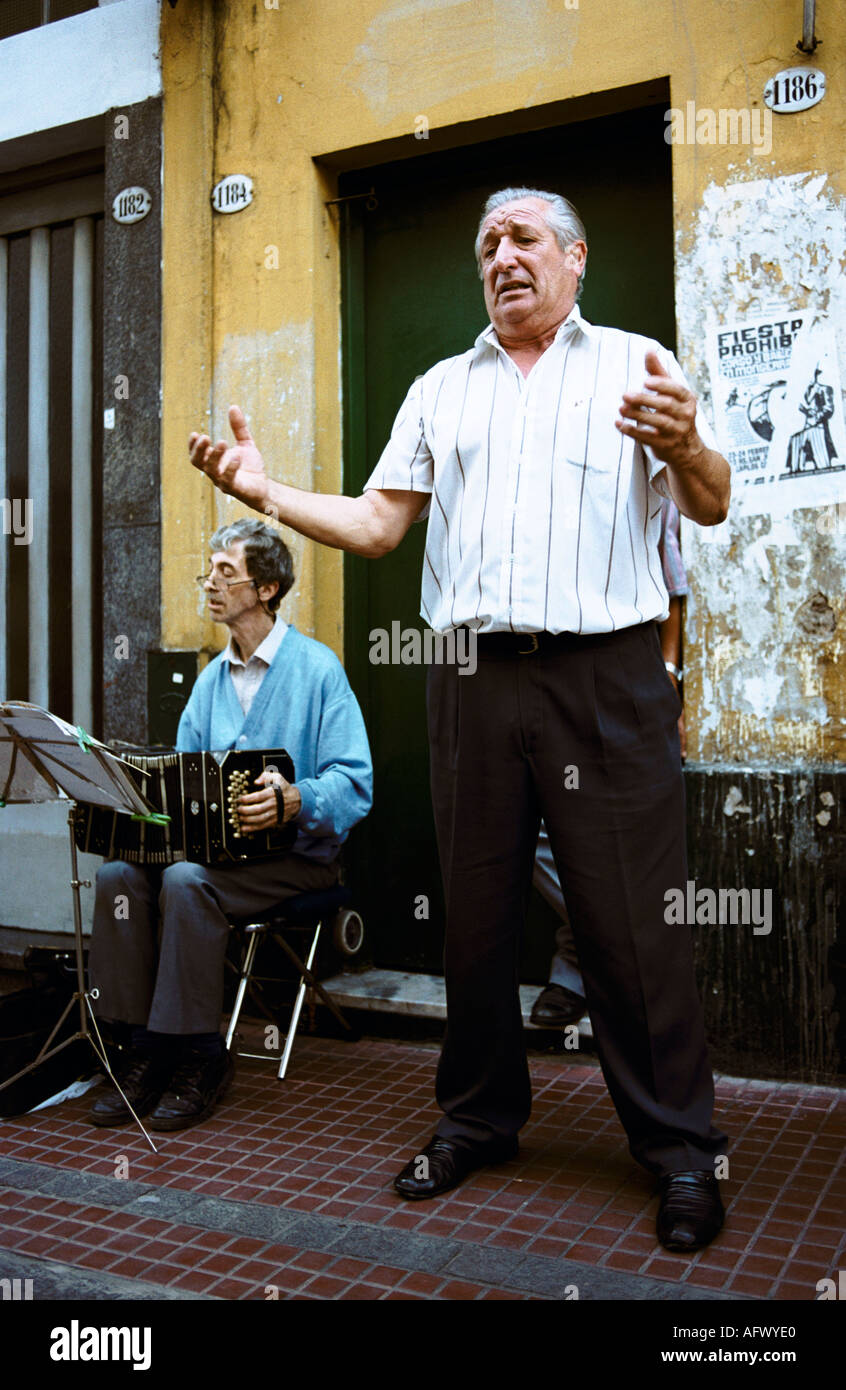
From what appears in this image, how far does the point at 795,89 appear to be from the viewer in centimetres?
404

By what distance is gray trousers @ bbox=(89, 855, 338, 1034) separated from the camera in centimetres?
387

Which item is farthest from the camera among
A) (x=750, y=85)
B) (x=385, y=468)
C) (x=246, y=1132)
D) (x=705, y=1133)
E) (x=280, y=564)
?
(x=280, y=564)

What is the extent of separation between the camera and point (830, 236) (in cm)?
400

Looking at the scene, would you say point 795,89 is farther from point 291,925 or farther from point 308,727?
point 291,925

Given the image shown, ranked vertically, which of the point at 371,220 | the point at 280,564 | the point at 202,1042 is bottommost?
the point at 202,1042

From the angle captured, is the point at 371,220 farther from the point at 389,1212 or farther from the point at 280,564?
the point at 389,1212

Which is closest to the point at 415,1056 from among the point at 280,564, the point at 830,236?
the point at 280,564

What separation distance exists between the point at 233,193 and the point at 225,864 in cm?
288

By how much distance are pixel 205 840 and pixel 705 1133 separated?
5.78 ft

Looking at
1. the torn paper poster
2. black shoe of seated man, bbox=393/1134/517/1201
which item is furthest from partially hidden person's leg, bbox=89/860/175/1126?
the torn paper poster

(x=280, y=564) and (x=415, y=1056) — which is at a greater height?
(x=280, y=564)

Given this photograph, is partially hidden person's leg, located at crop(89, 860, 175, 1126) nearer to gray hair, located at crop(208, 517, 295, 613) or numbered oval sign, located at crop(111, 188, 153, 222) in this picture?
gray hair, located at crop(208, 517, 295, 613)

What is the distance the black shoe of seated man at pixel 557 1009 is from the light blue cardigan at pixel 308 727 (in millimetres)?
888

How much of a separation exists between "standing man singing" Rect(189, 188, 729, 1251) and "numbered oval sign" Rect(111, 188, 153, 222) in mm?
2648
